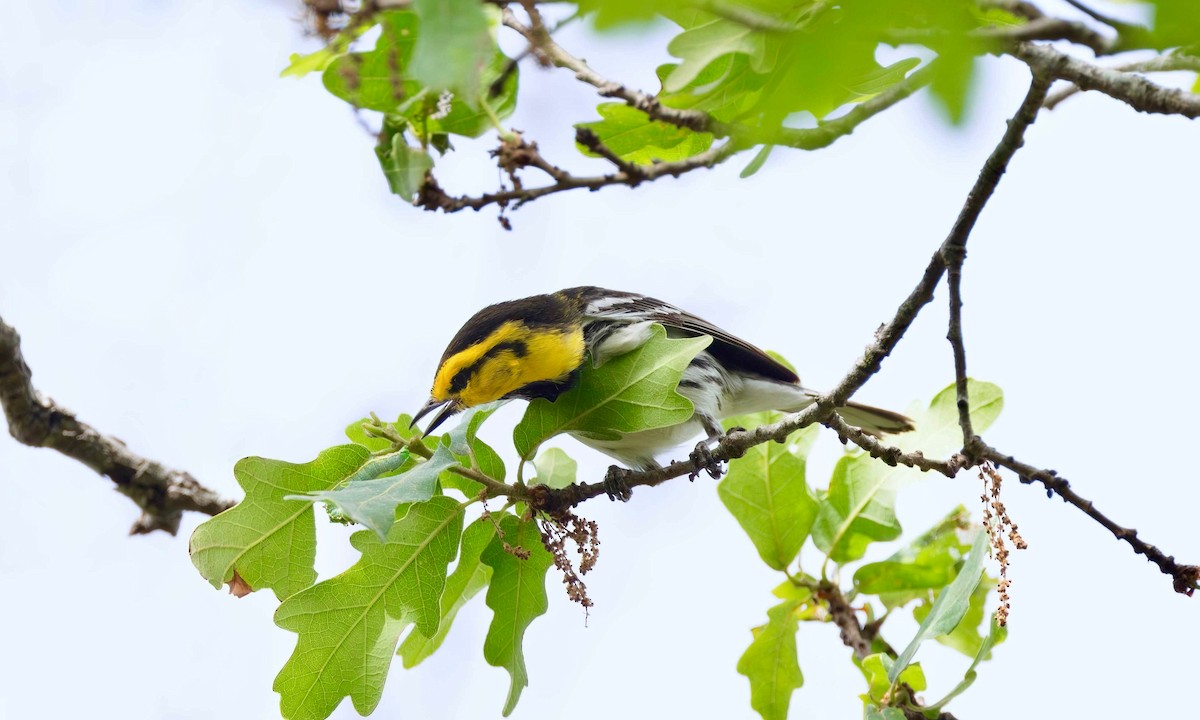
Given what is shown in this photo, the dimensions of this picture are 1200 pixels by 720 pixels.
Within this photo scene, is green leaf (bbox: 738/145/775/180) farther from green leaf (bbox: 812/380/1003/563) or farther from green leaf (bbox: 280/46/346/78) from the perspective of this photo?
green leaf (bbox: 812/380/1003/563)

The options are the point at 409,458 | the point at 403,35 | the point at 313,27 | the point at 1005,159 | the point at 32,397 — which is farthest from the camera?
the point at 32,397

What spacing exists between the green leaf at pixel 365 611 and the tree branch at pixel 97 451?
1011 millimetres

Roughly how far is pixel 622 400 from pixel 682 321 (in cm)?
121

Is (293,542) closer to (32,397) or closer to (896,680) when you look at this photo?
(32,397)

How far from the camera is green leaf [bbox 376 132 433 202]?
229cm

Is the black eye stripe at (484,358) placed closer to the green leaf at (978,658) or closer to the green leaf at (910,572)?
the green leaf at (910,572)

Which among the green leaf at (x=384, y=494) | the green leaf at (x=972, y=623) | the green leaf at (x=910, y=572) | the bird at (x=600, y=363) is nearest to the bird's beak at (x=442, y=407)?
the bird at (x=600, y=363)

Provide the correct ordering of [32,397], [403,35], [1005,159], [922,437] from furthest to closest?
1. [922,437]
2. [32,397]
3. [1005,159]
4. [403,35]

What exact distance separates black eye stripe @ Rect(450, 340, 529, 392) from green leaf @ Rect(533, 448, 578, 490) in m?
0.35

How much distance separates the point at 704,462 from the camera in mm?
3229

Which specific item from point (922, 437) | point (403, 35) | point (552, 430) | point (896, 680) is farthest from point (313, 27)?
point (922, 437)

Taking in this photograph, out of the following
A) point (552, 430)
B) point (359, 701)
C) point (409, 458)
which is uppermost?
point (552, 430)

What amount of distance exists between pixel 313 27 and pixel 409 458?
4.20ft

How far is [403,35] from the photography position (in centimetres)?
187
